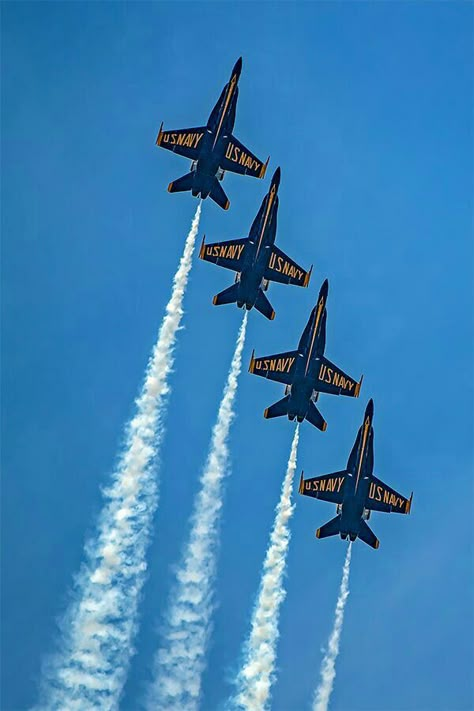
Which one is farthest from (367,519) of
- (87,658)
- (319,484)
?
(87,658)

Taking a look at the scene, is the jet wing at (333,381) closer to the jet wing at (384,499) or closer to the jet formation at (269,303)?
the jet formation at (269,303)

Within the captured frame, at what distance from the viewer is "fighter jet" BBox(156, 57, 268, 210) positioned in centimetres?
9556

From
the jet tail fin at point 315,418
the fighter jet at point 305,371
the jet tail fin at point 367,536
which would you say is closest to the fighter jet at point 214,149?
the fighter jet at point 305,371

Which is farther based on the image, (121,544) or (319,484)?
(319,484)

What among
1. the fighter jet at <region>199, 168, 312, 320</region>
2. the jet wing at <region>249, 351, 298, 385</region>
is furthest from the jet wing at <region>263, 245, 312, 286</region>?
the jet wing at <region>249, 351, 298, 385</region>

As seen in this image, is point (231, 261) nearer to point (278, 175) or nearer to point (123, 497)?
point (278, 175)

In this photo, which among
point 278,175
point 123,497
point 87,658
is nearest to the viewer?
point 87,658

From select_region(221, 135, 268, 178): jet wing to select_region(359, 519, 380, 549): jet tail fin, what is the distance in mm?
28274

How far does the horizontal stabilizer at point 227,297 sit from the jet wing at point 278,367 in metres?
5.07

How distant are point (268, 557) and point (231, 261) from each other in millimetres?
22773

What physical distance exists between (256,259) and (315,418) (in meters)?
13.4

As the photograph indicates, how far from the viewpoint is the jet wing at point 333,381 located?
98.1 meters

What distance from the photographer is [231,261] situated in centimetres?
9706

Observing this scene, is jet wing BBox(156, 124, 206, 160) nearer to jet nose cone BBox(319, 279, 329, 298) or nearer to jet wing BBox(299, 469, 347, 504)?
jet nose cone BBox(319, 279, 329, 298)
